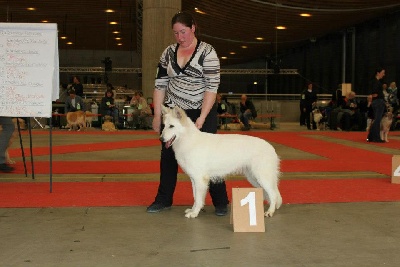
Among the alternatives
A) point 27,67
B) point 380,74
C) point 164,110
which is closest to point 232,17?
point 380,74

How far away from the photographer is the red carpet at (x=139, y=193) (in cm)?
481

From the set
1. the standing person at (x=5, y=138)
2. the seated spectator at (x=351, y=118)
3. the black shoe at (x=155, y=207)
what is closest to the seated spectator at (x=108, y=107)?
the seated spectator at (x=351, y=118)

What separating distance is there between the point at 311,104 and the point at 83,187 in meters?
14.8

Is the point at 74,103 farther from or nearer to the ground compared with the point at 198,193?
farther from the ground

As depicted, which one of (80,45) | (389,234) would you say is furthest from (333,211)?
(80,45)

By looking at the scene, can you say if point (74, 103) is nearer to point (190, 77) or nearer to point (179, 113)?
point (190, 77)

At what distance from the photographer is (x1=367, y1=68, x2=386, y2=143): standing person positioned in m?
10.8

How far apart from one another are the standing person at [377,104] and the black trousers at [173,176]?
7.25 m

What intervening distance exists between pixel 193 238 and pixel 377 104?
8745 millimetres

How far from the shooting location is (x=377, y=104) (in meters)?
11.3

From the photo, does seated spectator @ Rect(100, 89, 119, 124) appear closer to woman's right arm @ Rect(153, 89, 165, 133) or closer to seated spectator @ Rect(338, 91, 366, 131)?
seated spectator @ Rect(338, 91, 366, 131)

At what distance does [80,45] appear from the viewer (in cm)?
3638

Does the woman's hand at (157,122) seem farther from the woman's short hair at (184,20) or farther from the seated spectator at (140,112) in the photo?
the seated spectator at (140,112)

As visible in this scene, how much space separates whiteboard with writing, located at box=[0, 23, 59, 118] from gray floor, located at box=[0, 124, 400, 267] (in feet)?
4.09
